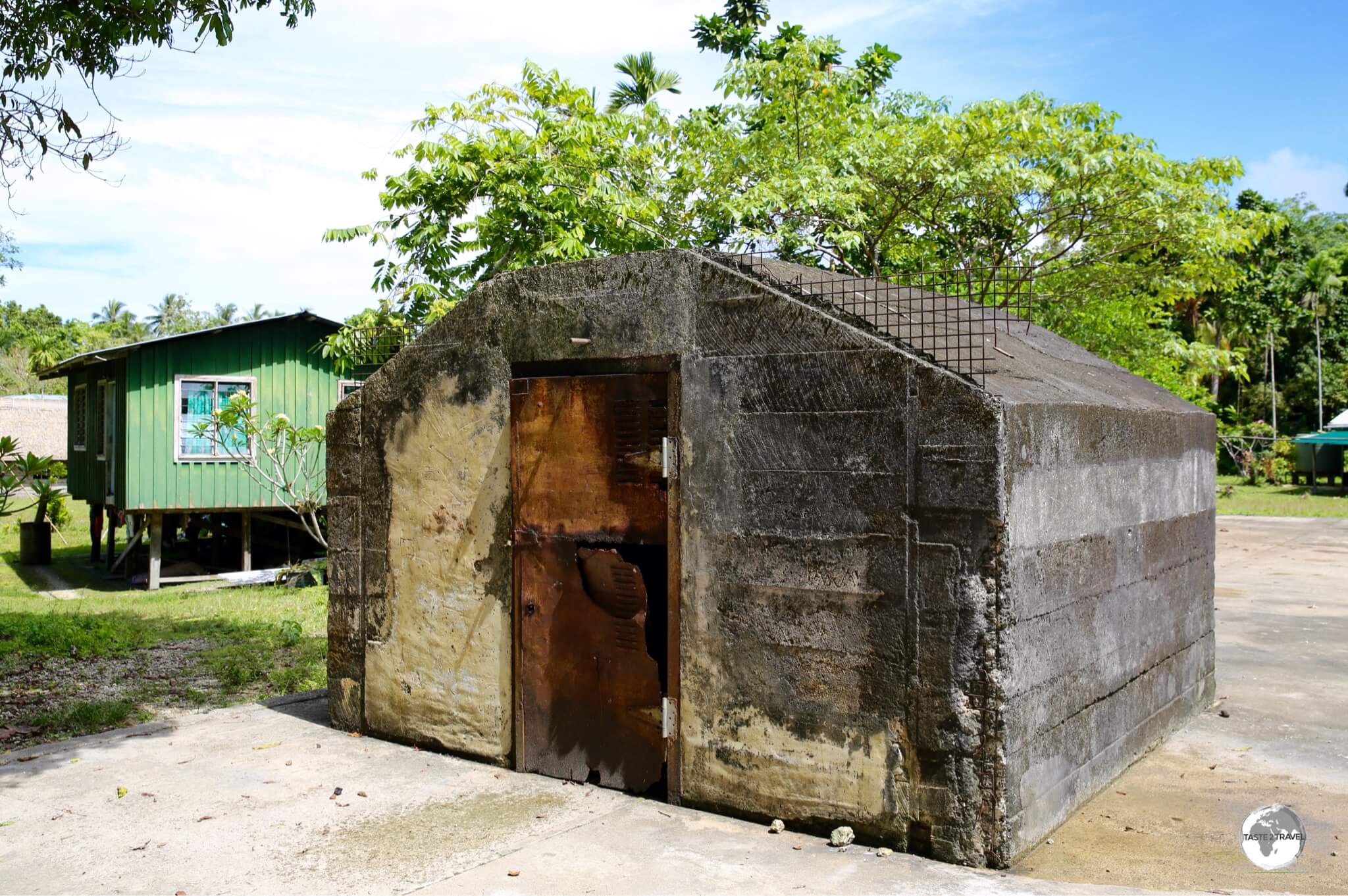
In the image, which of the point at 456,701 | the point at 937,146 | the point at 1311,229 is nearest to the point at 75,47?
the point at 456,701

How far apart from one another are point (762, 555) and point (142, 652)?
7876 millimetres

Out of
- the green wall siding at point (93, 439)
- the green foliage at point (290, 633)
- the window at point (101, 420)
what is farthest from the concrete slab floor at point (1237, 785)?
the window at point (101, 420)

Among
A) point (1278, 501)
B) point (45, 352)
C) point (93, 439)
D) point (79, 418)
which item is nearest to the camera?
point (93, 439)

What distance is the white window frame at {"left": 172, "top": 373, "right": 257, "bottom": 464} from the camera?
15953 mm

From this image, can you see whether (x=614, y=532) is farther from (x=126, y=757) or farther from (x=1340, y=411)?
(x=1340, y=411)

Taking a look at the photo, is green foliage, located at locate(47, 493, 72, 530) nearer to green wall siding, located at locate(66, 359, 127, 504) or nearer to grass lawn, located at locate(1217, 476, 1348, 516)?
green wall siding, located at locate(66, 359, 127, 504)

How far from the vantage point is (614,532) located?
18.1ft

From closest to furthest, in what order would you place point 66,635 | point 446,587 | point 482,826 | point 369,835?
point 369,835 → point 482,826 → point 446,587 → point 66,635

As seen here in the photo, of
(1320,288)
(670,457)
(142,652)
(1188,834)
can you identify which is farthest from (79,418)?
(1320,288)

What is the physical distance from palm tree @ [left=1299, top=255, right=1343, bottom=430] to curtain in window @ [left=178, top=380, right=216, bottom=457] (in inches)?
1471

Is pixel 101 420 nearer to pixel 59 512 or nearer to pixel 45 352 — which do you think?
pixel 59 512

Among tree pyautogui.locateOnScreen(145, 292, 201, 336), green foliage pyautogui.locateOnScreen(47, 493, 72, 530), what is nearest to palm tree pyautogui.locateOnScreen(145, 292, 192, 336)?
tree pyautogui.locateOnScreen(145, 292, 201, 336)

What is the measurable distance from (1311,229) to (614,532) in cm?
4947

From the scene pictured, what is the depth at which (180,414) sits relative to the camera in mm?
16031
